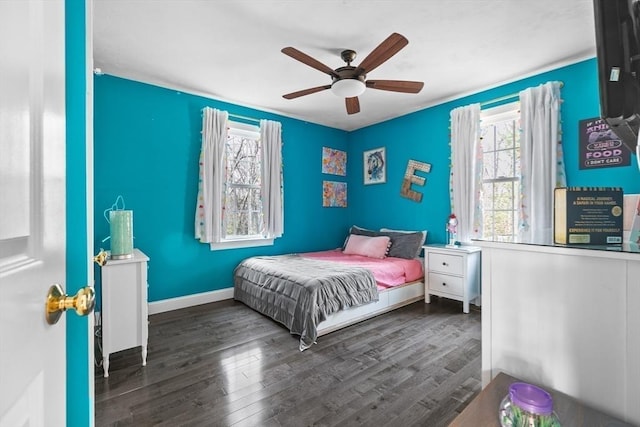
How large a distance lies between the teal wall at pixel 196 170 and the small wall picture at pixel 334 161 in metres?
0.13

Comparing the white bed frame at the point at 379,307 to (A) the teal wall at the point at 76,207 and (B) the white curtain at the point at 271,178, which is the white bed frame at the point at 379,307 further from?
(A) the teal wall at the point at 76,207

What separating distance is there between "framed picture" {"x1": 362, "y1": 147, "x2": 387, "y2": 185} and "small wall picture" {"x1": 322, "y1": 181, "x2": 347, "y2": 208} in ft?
1.45

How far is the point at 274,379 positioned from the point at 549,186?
3.01 m

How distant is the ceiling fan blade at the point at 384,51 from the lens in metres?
1.88

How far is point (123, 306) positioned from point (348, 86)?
2.38m

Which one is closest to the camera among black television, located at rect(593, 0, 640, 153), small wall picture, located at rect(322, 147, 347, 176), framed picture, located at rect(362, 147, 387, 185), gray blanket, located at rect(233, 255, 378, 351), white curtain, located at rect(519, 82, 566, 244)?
black television, located at rect(593, 0, 640, 153)

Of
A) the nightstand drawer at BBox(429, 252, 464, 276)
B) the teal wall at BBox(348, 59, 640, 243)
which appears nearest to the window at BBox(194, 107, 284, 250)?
Answer: the teal wall at BBox(348, 59, 640, 243)

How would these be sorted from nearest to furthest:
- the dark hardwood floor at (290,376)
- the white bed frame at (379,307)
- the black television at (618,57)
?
1. the black television at (618,57)
2. the dark hardwood floor at (290,376)
3. the white bed frame at (379,307)

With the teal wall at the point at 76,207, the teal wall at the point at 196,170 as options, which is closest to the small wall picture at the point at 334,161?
the teal wall at the point at 196,170

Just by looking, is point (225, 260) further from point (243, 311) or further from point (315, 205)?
point (315, 205)

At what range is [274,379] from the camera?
1.93 metres

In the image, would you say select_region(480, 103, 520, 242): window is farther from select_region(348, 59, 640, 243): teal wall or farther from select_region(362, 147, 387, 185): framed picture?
select_region(362, 147, 387, 185): framed picture

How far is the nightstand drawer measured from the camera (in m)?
3.19

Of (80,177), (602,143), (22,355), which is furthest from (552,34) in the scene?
(22,355)
